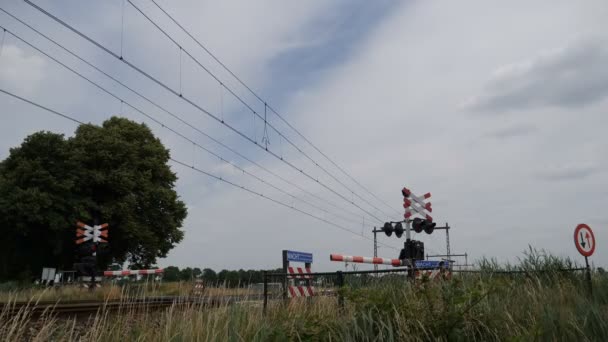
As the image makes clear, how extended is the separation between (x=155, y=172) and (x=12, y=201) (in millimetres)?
9164

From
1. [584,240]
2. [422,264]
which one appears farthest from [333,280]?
[584,240]

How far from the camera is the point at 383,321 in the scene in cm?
553

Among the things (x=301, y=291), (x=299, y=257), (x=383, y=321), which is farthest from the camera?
(x=299, y=257)

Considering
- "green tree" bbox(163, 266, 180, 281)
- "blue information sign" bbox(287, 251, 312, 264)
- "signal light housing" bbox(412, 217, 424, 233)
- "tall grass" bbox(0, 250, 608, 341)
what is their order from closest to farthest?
"tall grass" bbox(0, 250, 608, 341) < "green tree" bbox(163, 266, 180, 281) < "blue information sign" bbox(287, 251, 312, 264) < "signal light housing" bbox(412, 217, 424, 233)

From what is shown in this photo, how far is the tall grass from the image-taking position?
5.21 metres

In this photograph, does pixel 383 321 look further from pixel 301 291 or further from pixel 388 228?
pixel 388 228

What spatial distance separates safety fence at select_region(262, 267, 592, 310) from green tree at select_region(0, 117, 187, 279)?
22.4 m

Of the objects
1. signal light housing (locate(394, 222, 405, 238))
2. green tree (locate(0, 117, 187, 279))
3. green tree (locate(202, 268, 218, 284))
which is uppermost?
green tree (locate(0, 117, 187, 279))

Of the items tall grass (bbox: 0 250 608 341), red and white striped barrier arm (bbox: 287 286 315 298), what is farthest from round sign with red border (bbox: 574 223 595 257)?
red and white striped barrier arm (bbox: 287 286 315 298)

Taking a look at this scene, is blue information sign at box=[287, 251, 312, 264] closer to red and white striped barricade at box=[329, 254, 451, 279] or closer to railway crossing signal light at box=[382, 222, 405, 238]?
red and white striped barricade at box=[329, 254, 451, 279]

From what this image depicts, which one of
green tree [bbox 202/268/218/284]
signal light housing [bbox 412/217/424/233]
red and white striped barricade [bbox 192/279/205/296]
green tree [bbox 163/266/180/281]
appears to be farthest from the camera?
signal light housing [bbox 412/217/424/233]

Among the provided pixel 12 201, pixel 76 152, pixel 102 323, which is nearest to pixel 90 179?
pixel 76 152

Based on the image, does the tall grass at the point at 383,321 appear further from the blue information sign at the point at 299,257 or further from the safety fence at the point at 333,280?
the blue information sign at the point at 299,257

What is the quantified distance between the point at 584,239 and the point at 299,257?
565 centimetres
